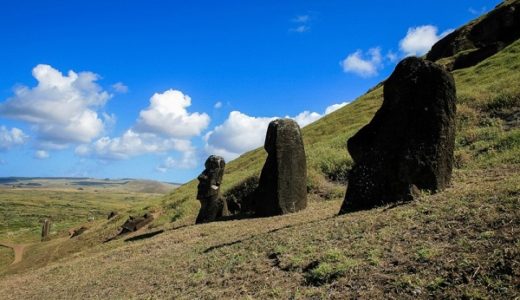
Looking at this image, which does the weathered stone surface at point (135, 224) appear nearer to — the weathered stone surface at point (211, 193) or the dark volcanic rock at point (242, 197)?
the dark volcanic rock at point (242, 197)

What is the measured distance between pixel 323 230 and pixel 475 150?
1176cm

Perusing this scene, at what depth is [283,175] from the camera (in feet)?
59.2

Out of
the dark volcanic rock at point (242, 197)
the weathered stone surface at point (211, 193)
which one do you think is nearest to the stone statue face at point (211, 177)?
the weathered stone surface at point (211, 193)

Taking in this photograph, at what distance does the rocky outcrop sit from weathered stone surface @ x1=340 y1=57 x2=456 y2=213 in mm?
45021

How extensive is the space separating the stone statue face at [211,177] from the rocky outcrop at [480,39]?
41331mm

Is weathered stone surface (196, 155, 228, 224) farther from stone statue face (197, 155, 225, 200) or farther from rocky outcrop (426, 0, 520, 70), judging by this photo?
rocky outcrop (426, 0, 520, 70)

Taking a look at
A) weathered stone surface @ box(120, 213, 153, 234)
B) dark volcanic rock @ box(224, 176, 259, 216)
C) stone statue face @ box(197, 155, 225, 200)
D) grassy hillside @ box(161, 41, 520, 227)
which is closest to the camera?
grassy hillside @ box(161, 41, 520, 227)

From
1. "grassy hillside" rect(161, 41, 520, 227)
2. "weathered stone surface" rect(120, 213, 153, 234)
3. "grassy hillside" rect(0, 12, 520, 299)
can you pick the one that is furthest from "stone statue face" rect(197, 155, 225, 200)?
"weathered stone surface" rect(120, 213, 153, 234)

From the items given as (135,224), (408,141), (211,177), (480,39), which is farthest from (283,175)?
(480,39)

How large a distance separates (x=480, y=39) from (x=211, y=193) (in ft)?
175

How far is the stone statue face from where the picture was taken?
2131cm

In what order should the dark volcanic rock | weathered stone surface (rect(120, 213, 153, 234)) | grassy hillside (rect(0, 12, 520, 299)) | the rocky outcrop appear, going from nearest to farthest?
grassy hillside (rect(0, 12, 520, 299)), the dark volcanic rock, weathered stone surface (rect(120, 213, 153, 234)), the rocky outcrop

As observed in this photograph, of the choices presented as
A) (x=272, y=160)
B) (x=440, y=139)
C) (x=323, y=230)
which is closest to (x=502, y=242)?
(x=323, y=230)

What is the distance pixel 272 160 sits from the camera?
1842 centimetres
